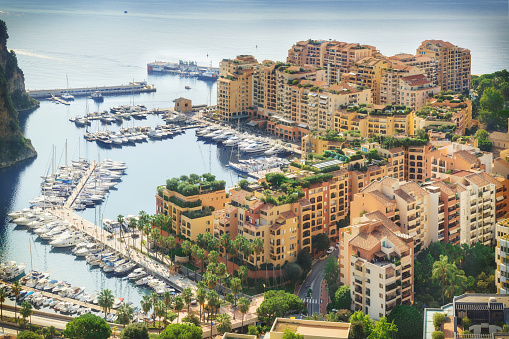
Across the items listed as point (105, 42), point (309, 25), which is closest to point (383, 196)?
point (105, 42)

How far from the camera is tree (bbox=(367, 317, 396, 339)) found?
2809cm

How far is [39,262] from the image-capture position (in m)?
40.1

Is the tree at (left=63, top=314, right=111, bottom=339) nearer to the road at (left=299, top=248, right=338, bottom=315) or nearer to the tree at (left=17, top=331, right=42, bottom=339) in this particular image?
the tree at (left=17, top=331, right=42, bottom=339)

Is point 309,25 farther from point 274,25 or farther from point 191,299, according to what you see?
point 191,299

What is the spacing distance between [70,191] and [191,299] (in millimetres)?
18646

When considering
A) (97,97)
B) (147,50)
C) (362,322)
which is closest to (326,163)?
(362,322)

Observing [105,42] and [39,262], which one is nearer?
[39,262]

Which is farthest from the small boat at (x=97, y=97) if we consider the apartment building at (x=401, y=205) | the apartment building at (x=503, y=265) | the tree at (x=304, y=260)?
the apartment building at (x=503, y=265)

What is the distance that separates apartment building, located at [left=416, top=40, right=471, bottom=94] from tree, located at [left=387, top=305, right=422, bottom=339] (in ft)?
133

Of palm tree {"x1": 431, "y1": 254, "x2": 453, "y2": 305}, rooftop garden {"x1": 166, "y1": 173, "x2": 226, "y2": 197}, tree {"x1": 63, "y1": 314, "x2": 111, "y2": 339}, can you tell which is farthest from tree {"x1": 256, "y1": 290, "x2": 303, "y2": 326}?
rooftop garden {"x1": 166, "y1": 173, "x2": 226, "y2": 197}

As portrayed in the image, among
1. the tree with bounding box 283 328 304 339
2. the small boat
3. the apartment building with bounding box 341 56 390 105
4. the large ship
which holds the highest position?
the apartment building with bounding box 341 56 390 105

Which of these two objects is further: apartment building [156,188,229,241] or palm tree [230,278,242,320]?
apartment building [156,188,229,241]

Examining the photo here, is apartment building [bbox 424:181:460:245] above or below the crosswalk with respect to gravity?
above

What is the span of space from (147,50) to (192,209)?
7871 centimetres
